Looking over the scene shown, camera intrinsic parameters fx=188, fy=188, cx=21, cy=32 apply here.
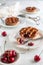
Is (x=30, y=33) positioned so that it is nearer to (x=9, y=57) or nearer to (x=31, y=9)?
(x=9, y=57)

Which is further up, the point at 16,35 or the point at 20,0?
the point at 16,35

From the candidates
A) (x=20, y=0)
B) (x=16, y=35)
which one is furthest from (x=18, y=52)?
(x=20, y=0)

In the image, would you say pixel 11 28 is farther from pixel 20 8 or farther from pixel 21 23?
pixel 20 8

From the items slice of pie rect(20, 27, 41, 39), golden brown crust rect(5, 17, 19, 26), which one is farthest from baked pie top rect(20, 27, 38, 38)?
golden brown crust rect(5, 17, 19, 26)

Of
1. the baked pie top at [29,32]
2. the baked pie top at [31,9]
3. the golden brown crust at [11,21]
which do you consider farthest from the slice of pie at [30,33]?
the baked pie top at [31,9]

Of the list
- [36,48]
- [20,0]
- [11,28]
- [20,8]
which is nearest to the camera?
[36,48]

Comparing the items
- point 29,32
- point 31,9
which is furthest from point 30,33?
point 31,9
